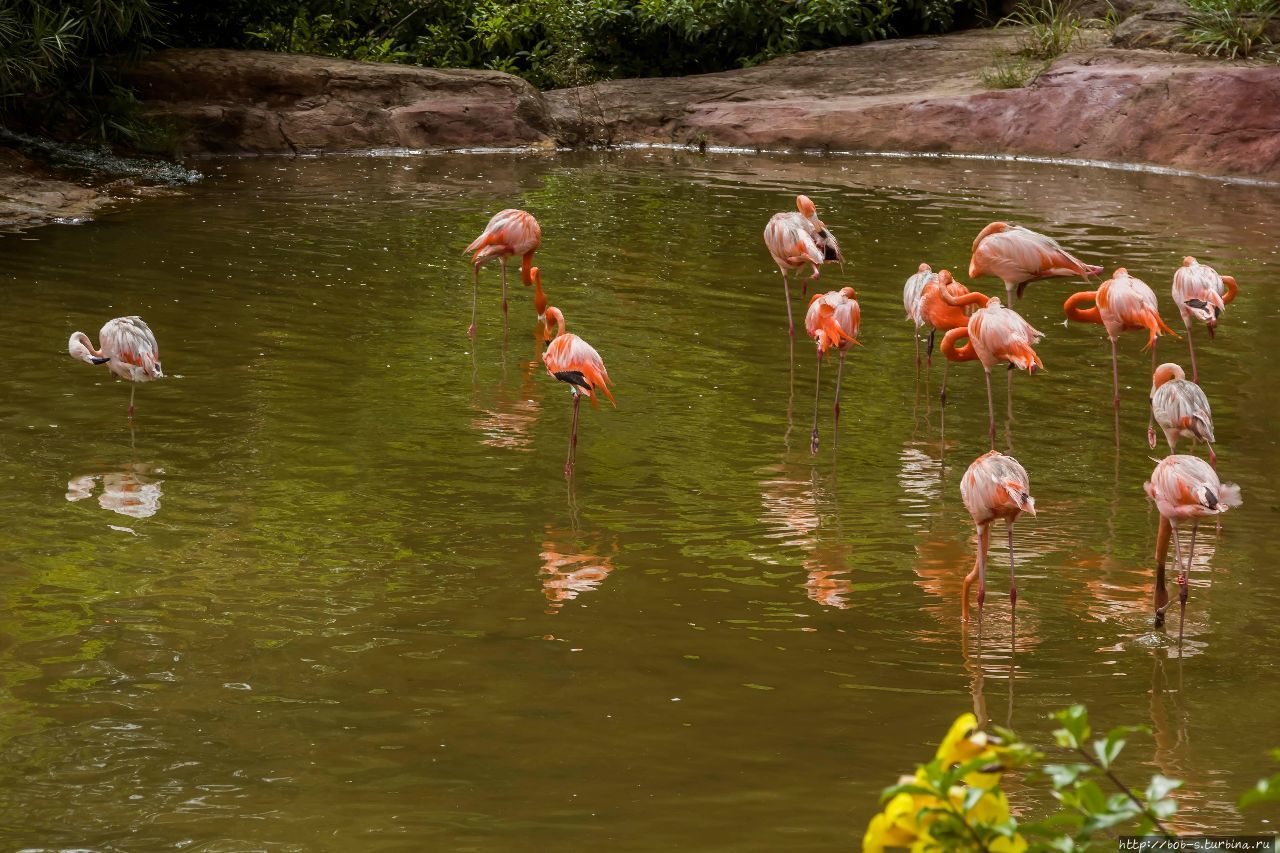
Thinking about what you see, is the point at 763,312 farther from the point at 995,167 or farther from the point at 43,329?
the point at 995,167

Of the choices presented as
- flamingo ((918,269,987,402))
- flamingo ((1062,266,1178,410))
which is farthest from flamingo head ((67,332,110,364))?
flamingo ((1062,266,1178,410))

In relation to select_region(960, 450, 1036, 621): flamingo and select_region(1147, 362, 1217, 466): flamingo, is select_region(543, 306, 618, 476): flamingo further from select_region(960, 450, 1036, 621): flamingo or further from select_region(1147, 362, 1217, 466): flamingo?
select_region(1147, 362, 1217, 466): flamingo

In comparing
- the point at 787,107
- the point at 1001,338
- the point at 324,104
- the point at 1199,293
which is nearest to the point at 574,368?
the point at 1001,338

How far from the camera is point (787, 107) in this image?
15.8m

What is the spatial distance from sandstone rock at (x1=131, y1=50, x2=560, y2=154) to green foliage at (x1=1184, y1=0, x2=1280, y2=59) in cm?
687

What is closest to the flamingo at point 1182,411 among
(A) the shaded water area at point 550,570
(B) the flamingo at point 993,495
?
(A) the shaded water area at point 550,570

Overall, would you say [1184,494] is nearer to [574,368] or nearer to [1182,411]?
[1182,411]

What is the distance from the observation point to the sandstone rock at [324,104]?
14266mm

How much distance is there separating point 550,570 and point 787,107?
39.0 feet

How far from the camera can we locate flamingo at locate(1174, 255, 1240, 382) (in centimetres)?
614

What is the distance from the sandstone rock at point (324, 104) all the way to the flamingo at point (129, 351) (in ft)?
27.5

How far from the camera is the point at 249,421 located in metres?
6.19

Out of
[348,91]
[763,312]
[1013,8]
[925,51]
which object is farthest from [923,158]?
[763,312]

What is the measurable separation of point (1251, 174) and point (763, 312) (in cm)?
729
